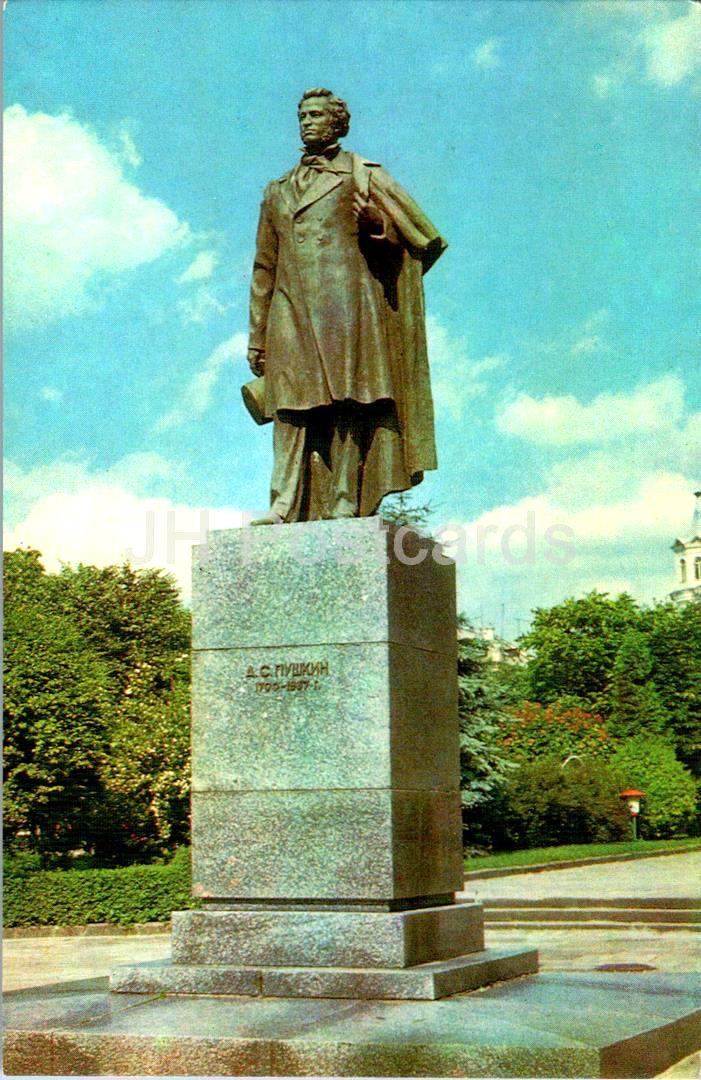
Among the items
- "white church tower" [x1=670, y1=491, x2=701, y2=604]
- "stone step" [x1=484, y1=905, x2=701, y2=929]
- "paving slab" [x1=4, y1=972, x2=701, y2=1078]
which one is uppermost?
"white church tower" [x1=670, y1=491, x2=701, y2=604]

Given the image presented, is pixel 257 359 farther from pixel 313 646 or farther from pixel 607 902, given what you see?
pixel 607 902

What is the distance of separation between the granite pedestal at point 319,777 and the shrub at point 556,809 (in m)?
27.2

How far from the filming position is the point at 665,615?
211 ft

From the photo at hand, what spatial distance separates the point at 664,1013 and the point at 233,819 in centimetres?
269

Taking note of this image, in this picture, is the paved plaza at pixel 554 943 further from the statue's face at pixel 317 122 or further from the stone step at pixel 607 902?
the statue's face at pixel 317 122

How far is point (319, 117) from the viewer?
888 cm

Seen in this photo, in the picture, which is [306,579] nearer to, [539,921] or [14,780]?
[539,921]

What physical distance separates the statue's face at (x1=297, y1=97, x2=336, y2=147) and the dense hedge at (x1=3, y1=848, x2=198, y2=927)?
17.7 metres

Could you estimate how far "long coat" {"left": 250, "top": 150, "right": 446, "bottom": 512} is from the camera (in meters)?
8.73

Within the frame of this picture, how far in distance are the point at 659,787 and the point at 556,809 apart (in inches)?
367

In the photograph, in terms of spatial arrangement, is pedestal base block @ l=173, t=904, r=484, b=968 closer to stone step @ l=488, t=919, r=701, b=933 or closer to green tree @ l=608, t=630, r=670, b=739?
stone step @ l=488, t=919, r=701, b=933

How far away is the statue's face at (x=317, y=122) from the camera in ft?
29.1

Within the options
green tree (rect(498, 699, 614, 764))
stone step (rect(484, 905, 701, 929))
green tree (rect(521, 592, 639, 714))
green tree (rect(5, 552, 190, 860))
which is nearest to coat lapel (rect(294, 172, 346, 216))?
stone step (rect(484, 905, 701, 929))

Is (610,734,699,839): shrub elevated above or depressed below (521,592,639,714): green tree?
below
